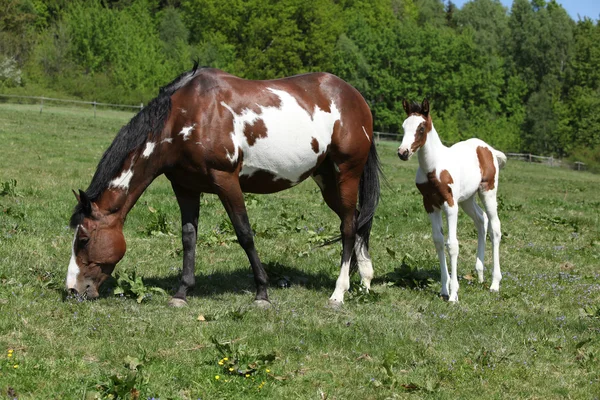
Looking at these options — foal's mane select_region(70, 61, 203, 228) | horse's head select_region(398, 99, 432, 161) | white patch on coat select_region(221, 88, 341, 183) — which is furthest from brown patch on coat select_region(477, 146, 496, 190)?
foal's mane select_region(70, 61, 203, 228)

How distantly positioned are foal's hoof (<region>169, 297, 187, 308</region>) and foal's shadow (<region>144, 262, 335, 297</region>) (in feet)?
1.50

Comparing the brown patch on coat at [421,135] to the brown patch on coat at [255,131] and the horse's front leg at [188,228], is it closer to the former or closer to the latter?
the brown patch on coat at [255,131]

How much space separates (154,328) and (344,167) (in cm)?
327

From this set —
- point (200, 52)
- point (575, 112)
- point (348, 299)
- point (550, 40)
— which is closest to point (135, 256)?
point (348, 299)

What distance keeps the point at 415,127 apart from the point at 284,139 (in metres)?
1.57

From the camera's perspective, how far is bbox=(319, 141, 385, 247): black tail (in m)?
9.20

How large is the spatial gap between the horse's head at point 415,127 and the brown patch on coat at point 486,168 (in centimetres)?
117

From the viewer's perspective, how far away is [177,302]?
7.89 m

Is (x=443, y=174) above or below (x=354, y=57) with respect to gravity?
below

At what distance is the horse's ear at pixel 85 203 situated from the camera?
7.41 meters

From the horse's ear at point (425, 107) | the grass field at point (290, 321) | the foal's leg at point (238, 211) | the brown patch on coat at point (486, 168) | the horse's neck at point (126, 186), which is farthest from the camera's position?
the brown patch on coat at point (486, 168)

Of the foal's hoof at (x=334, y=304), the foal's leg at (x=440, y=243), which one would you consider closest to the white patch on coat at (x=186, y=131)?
the foal's hoof at (x=334, y=304)

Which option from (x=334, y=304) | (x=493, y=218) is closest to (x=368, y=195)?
(x=334, y=304)

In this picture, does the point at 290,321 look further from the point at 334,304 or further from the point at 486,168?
the point at 486,168
